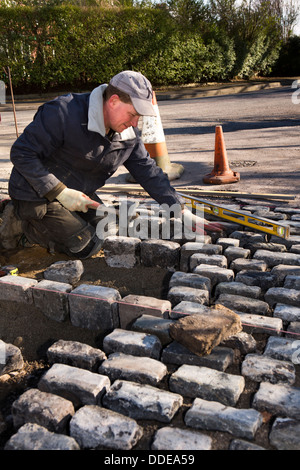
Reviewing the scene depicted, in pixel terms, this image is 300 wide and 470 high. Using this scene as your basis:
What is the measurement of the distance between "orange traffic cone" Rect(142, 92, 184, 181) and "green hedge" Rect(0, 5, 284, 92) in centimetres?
1246

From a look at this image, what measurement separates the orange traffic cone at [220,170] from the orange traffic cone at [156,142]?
500mm

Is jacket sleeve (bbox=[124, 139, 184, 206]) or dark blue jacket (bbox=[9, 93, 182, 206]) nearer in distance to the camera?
dark blue jacket (bbox=[9, 93, 182, 206])

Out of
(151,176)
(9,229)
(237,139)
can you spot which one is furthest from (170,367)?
(237,139)

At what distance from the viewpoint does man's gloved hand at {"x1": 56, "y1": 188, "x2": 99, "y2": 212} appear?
11.1 feet

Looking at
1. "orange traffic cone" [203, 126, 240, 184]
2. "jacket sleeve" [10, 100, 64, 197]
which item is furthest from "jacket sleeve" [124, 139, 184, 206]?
"orange traffic cone" [203, 126, 240, 184]

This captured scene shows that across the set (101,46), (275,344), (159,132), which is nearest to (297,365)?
(275,344)

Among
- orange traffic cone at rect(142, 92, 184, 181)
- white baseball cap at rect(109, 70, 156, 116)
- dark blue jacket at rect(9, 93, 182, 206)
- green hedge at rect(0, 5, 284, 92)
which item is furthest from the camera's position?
green hedge at rect(0, 5, 284, 92)

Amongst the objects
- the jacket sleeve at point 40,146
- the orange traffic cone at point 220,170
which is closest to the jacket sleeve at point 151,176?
the jacket sleeve at point 40,146

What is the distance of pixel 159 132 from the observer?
17.9ft

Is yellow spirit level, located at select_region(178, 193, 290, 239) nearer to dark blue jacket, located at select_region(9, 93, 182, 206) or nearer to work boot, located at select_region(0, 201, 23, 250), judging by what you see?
dark blue jacket, located at select_region(9, 93, 182, 206)

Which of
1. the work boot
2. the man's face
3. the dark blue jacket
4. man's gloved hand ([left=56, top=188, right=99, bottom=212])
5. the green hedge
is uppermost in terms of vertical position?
the green hedge

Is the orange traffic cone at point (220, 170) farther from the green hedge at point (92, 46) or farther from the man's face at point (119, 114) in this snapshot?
the green hedge at point (92, 46)

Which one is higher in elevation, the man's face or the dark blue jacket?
the man's face

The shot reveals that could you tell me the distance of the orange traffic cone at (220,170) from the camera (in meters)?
5.29
